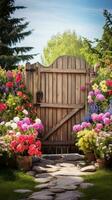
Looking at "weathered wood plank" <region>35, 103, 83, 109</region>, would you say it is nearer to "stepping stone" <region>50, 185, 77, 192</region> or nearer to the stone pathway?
the stone pathway

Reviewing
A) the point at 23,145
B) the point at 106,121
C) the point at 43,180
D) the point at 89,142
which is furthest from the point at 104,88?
the point at 43,180

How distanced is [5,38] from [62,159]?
18.2 meters

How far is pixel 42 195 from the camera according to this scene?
286 inches

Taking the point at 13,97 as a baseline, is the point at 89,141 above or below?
below

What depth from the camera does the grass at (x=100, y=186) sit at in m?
7.28

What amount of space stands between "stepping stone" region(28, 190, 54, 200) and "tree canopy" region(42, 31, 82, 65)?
30.8m

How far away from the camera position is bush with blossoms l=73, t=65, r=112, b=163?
9.70m

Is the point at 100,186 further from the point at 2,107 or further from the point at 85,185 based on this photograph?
the point at 2,107

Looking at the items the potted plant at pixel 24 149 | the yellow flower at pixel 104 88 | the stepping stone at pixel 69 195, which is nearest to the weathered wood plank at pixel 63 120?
the yellow flower at pixel 104 88

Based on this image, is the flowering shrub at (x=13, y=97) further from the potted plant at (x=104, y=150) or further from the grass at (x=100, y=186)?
the grass at (x=100, y=186)

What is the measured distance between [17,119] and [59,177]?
2322 millimetres

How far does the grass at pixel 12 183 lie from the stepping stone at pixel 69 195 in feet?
1.97

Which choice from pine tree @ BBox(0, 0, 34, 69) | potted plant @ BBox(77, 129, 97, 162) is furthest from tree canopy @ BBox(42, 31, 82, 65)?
potted plant @ BBox(77, 129, 97, 162)

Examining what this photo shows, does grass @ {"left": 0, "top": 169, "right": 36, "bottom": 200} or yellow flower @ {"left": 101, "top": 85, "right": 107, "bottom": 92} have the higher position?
yellow flower @ {"left": 101, "top": 85, "right": 107, "bottom": 92}
